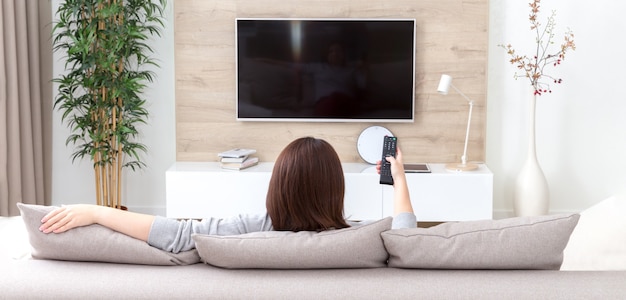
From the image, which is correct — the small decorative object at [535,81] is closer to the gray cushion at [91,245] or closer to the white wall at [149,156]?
the white wall at [149,156]

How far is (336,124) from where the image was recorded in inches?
195

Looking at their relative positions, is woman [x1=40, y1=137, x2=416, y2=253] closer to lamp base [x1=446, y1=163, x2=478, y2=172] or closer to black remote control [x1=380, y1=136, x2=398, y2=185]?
black remote control [x1=380, y1=136, x2=398, y2=185]

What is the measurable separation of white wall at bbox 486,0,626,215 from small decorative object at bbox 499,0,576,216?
0.05 meters

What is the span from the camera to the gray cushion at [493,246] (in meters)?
1.77

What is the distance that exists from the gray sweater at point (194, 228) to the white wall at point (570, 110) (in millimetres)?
3070

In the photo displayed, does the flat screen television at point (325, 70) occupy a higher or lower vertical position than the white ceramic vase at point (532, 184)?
higher

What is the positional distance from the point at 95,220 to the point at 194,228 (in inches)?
9.6

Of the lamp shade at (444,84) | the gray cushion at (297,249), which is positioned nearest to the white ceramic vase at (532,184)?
the lamp shade at (444,84)

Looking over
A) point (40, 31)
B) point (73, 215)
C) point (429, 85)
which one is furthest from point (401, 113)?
point (73, 215)

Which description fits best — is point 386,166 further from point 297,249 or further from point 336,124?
point 336,124

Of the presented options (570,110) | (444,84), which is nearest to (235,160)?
(444,84)

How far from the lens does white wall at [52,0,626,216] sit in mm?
4832

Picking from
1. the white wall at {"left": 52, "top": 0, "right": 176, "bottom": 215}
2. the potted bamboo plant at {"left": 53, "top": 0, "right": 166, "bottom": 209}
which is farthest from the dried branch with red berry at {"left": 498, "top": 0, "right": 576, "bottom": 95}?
the potted bamboo plant at {"left": 53, "top": 0, "right": 166, "bottom": 209}

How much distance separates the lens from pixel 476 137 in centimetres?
493
